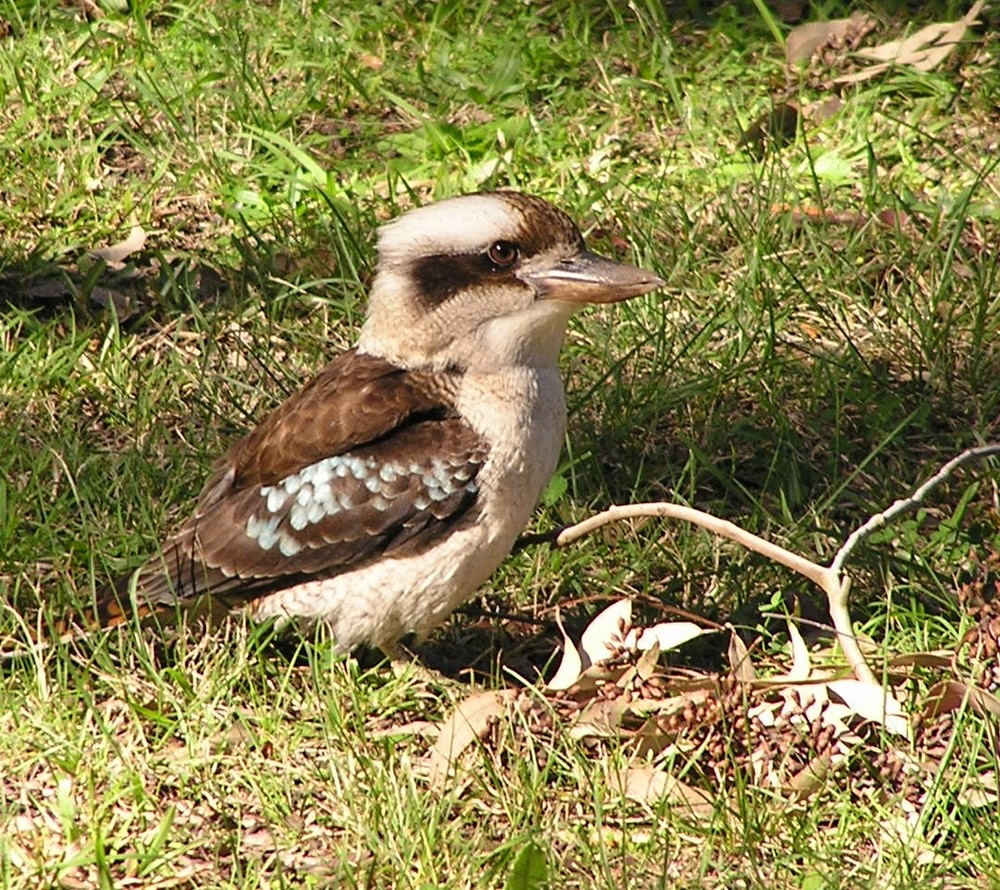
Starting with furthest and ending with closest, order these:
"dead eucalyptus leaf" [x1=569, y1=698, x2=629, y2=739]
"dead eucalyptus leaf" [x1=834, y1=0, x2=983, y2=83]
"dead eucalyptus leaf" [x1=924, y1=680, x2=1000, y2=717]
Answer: "dead eucalyptus leaf" [x1=834, y1=0, x2=983, y2=83], "dead eucalyptus leaf" [x1=569, y1=698, x2=629, y2=739], "dead eucalyptus leaf" [x1=924, y1=680, x2=1000, y2=717]

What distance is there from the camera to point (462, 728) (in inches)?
165

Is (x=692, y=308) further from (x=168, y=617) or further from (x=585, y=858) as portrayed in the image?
(x=585, y=858)

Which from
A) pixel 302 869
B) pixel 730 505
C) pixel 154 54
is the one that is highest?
pixel 154 54

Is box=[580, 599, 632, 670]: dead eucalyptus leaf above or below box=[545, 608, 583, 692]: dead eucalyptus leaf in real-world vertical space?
above

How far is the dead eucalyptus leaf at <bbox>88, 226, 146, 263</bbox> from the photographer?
6336 millimetres

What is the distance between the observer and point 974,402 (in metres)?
5.47

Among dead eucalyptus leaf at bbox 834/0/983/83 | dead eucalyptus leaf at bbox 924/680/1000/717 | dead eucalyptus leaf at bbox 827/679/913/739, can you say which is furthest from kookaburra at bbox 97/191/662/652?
dead eucalyptus leaf at bbox 834/0/983/83

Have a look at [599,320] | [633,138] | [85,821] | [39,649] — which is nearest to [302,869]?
[85,821]

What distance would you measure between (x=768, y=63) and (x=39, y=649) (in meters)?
4.24

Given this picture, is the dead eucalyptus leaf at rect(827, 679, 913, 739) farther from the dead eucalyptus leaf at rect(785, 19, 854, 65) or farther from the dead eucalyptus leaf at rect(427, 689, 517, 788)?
the dead eucalyptus leaf at rect(785, 19, 854, 65)

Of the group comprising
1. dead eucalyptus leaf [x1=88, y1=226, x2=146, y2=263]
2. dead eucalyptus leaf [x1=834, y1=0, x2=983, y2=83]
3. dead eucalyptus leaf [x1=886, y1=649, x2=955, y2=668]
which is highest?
dead eucalyptus leaf [x1=88, y1=226, x2=146, y2=263]

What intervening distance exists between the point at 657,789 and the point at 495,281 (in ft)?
4.51

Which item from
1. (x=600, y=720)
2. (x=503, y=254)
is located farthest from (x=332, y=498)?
(x=600, y=720)

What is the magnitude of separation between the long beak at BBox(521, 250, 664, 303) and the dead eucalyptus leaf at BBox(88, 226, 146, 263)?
2310 millimetres
